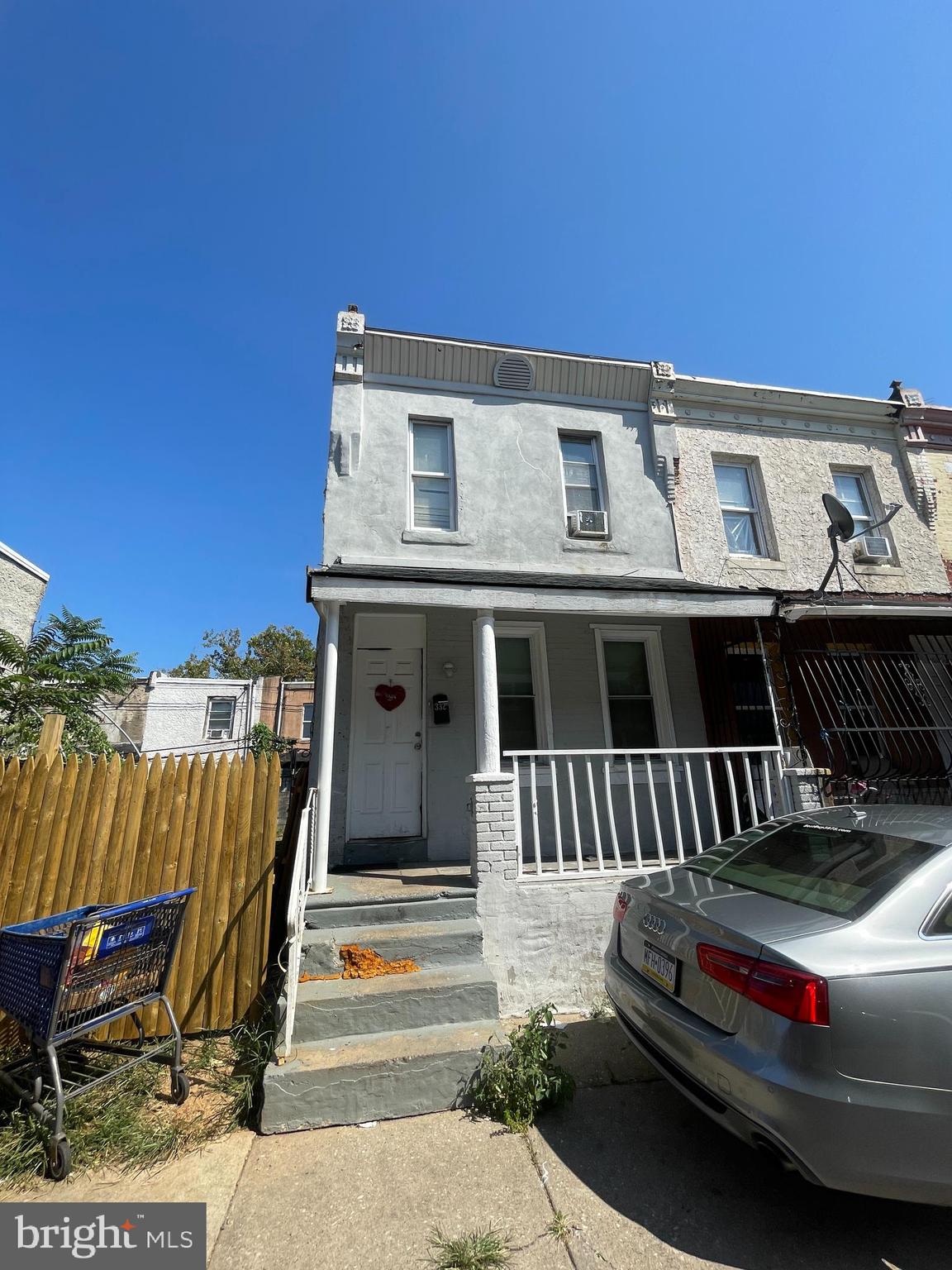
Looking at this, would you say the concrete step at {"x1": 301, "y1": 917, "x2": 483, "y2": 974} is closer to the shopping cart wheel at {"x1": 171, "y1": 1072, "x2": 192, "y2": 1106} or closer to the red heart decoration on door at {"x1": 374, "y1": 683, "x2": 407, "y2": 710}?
the shopping cart wheel at {"x1": 171, "y1": 1072, "x2": 192, "y2": 1106}

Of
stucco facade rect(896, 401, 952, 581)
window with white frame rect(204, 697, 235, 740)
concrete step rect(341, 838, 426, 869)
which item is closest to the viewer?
concrete step rect(341, 838, 426, 869)

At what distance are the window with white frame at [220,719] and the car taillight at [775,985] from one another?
970 inches

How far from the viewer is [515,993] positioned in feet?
15.2

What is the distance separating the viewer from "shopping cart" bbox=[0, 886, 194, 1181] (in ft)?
9.41

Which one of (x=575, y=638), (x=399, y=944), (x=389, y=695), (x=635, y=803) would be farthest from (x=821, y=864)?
(x=389, y=695)

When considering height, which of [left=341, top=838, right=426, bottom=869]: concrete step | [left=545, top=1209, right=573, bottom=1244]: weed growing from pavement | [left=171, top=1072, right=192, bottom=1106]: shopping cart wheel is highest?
[left=341, top=838, right=426, bottom=869]: concrete step

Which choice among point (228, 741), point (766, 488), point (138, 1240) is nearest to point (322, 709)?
point (138, 1240)

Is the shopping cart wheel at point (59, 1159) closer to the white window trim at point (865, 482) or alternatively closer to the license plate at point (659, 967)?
the license plate at point (659, 967)

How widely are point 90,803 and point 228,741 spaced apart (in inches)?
779

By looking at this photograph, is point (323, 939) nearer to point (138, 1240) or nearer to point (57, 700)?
point (138, 1240)

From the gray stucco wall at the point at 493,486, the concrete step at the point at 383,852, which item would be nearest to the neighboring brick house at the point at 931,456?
the gray stucco wall at the point at 493,486

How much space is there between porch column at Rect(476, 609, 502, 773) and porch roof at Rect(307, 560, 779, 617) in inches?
10.2

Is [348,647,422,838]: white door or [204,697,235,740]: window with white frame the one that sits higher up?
[204,697,235,740]: window with white frame
